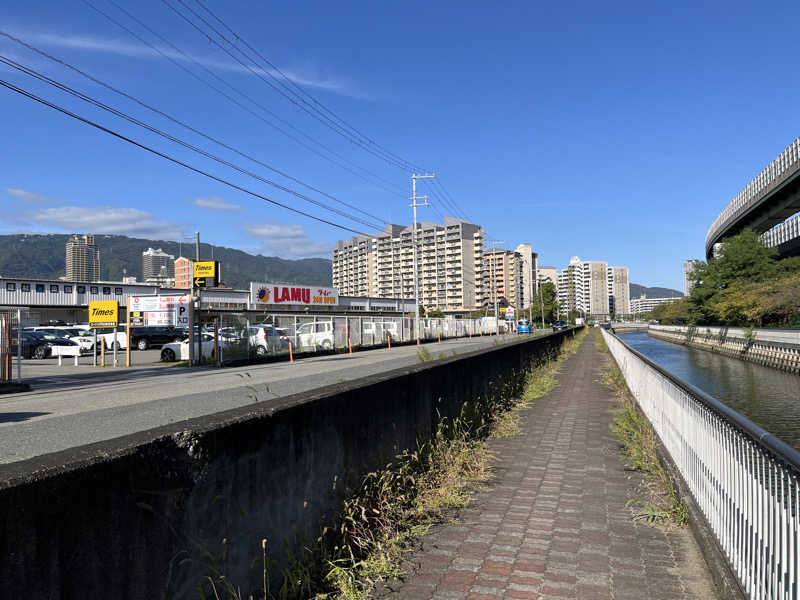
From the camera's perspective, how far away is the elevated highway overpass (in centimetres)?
4953

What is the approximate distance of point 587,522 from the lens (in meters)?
5.21

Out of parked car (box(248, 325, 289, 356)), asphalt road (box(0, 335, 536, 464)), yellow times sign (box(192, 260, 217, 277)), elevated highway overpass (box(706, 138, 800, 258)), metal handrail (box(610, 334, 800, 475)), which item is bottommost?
asphalt road (box(0, 335, 536, 464))

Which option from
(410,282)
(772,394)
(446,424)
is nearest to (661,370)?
(446,424)

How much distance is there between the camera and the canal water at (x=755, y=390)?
18984 mm

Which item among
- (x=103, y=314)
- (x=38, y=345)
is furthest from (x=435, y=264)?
(x=103, y=314)

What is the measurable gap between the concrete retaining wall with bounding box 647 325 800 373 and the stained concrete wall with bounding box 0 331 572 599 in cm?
4015

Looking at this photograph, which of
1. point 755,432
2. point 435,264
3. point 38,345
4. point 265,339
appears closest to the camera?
point 755,432

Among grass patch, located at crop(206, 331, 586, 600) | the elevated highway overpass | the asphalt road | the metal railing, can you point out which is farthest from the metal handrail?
the elevated highway overpass

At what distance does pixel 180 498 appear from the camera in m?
2.79

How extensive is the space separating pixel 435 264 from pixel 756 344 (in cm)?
13057

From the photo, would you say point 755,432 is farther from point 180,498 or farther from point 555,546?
point 180,498

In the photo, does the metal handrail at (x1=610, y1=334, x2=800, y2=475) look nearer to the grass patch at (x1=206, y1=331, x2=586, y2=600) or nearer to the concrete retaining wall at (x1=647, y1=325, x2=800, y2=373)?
the grass patch at (x1=206, y1=331, x2=586, y2=600)

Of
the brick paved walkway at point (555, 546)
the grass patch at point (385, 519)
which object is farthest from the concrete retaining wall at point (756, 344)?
the grass patch at point (385, 519)

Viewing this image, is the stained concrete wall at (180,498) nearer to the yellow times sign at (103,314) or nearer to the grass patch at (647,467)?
the grass patch at (647,467)
